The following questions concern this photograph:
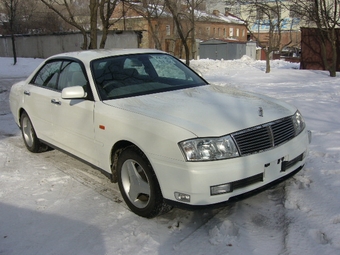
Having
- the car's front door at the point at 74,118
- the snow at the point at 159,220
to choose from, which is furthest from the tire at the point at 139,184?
the car's front door at the point at 74,118

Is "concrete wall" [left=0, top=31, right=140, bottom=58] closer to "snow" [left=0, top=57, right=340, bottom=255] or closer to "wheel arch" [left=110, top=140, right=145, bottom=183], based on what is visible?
"snow" [left=0, top=57, right=340, bottom=255]

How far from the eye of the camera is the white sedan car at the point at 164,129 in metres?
3.01

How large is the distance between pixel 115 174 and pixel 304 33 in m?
17.6

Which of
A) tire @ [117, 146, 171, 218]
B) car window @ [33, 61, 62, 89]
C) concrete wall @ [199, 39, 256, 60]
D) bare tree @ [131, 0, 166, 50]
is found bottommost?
tire @ [117, 146, 171, 218]

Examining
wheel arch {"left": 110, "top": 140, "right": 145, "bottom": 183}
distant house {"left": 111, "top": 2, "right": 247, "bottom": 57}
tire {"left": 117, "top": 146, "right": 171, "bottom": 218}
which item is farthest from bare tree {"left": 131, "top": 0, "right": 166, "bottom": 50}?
tire {"left": 117, "top": 146, "right": 171, "bottom": 218}

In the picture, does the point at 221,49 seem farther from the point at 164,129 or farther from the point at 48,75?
the point at 164,129

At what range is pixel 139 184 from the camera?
3502mm

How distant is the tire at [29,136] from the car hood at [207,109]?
224 cm

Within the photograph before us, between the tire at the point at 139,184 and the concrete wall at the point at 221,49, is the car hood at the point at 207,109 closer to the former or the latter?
the tire at the point at 139,184

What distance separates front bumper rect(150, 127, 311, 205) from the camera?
295 cm

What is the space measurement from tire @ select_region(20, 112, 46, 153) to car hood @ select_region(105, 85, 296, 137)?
2.24m

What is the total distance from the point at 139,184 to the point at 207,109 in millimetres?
985

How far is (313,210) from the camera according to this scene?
3.41 metres

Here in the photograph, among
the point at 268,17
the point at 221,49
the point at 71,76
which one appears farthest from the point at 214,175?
the point at 221,49
